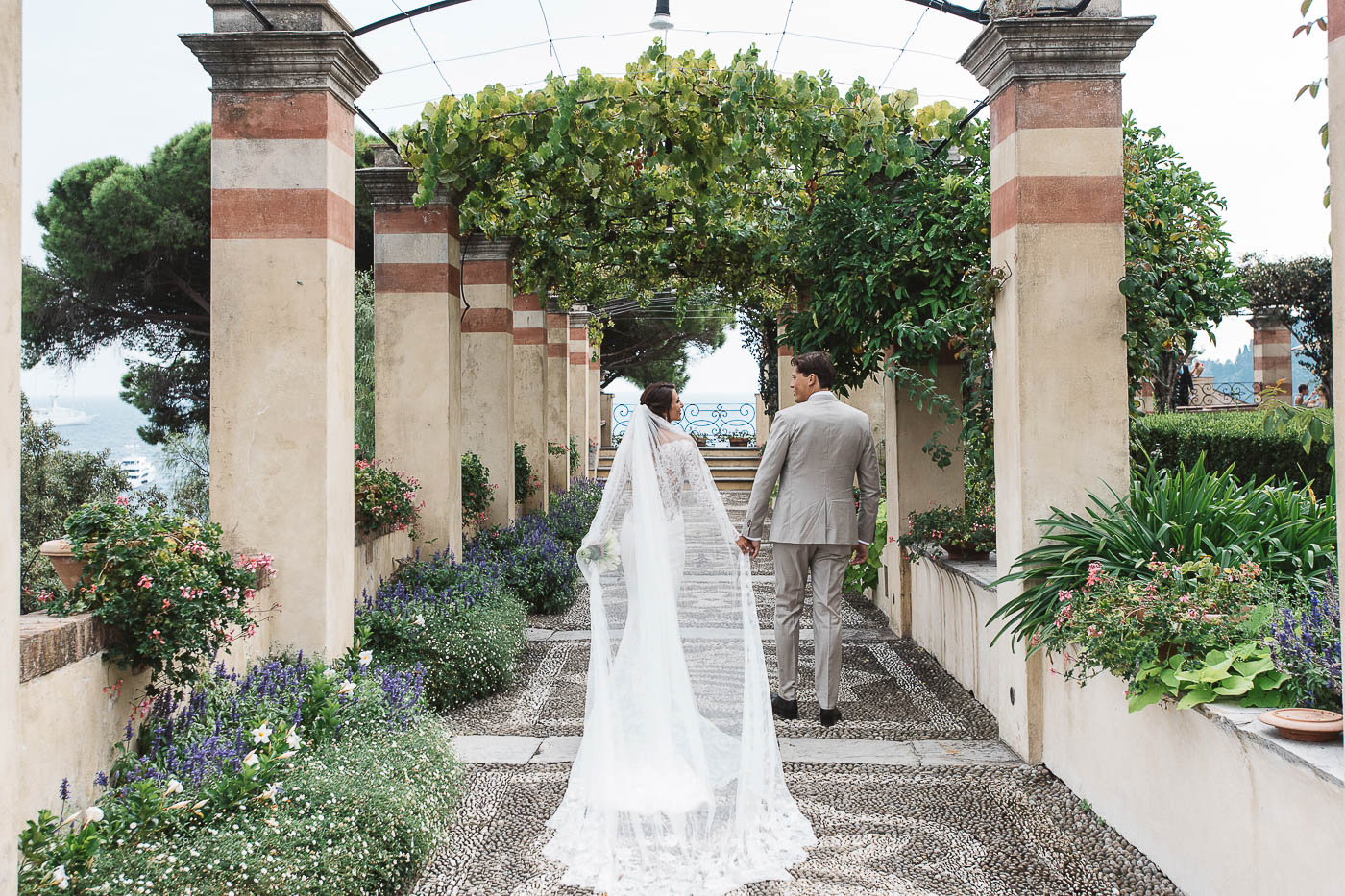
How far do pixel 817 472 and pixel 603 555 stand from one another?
56.7 inches

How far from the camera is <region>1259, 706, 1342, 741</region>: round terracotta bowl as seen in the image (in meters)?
2.70

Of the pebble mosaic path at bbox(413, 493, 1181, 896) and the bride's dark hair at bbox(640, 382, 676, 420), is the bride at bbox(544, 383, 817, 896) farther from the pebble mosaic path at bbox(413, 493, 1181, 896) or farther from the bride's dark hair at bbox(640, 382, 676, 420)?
the pebble mosaic path at bbox(413, 493, 1181, 896)

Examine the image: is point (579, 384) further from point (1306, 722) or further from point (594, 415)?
point (1306, 722)

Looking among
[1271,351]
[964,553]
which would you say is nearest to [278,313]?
[964,553]

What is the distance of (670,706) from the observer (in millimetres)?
4234

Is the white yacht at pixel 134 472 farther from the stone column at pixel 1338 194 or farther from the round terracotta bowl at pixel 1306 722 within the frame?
the stone column at pixel 1338 194

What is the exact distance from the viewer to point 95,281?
1859cm

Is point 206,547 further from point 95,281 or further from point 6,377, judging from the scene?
point 95,281

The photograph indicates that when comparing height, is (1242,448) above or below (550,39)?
below

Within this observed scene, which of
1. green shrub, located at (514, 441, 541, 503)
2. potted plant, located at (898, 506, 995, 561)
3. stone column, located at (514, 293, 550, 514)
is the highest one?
stone column, located at (514, 293, 550, 514)

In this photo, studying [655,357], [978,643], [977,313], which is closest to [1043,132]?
[977,313]

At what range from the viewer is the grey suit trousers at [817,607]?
5.44m

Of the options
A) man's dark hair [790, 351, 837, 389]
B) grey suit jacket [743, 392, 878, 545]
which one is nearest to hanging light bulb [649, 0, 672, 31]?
man's dark hair [790, 351, 837, 389]

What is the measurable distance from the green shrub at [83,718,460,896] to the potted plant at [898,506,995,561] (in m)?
3.83
